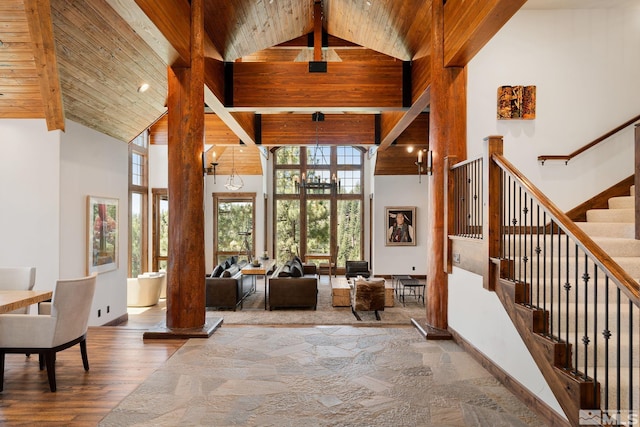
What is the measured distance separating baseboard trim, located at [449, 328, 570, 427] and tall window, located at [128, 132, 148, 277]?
8.92 m

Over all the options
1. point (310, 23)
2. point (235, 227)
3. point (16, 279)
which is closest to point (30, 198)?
point (16, 279)

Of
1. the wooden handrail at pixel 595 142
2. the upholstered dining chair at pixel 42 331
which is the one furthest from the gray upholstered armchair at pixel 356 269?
the upholstered dining chair at pixel 42 331

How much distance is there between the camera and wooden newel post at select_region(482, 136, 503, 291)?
3506 mm

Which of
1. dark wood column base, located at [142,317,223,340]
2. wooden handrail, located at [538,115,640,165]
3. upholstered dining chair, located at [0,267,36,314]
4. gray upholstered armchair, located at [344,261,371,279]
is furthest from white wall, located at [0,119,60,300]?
gray upholstered armchair, located at [344,261,371,279]

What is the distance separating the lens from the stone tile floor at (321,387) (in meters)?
2.88

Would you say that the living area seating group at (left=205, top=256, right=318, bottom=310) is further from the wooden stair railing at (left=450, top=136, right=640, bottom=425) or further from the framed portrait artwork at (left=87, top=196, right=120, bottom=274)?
the wooden stair railing at (left=450, top=136, right=640, bottom=425)

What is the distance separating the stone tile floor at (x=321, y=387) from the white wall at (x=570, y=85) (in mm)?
2628

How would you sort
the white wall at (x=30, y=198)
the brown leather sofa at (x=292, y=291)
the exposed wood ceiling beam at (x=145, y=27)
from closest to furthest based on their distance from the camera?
1. the exposed wood ceiling beam at (x=145, y=27)
2. the white wall at (x=30, y=198)
3. the brown leather sofa at (x=292, y=291)

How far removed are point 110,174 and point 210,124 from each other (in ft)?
11.5

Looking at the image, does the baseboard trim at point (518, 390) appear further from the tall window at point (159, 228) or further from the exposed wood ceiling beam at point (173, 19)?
the tall window at point (159, 228)

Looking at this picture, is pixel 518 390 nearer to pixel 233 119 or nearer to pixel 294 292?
pixel 294 292

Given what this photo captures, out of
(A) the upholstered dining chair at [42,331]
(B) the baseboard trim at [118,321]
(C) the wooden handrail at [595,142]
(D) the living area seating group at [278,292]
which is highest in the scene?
(C) the wooden handrail at [595,142]

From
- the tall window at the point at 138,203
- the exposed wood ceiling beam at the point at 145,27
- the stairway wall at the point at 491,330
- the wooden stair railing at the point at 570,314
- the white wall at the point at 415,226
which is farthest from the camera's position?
the white wall at the point at 415,226

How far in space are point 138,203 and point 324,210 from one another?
5.71 meters
